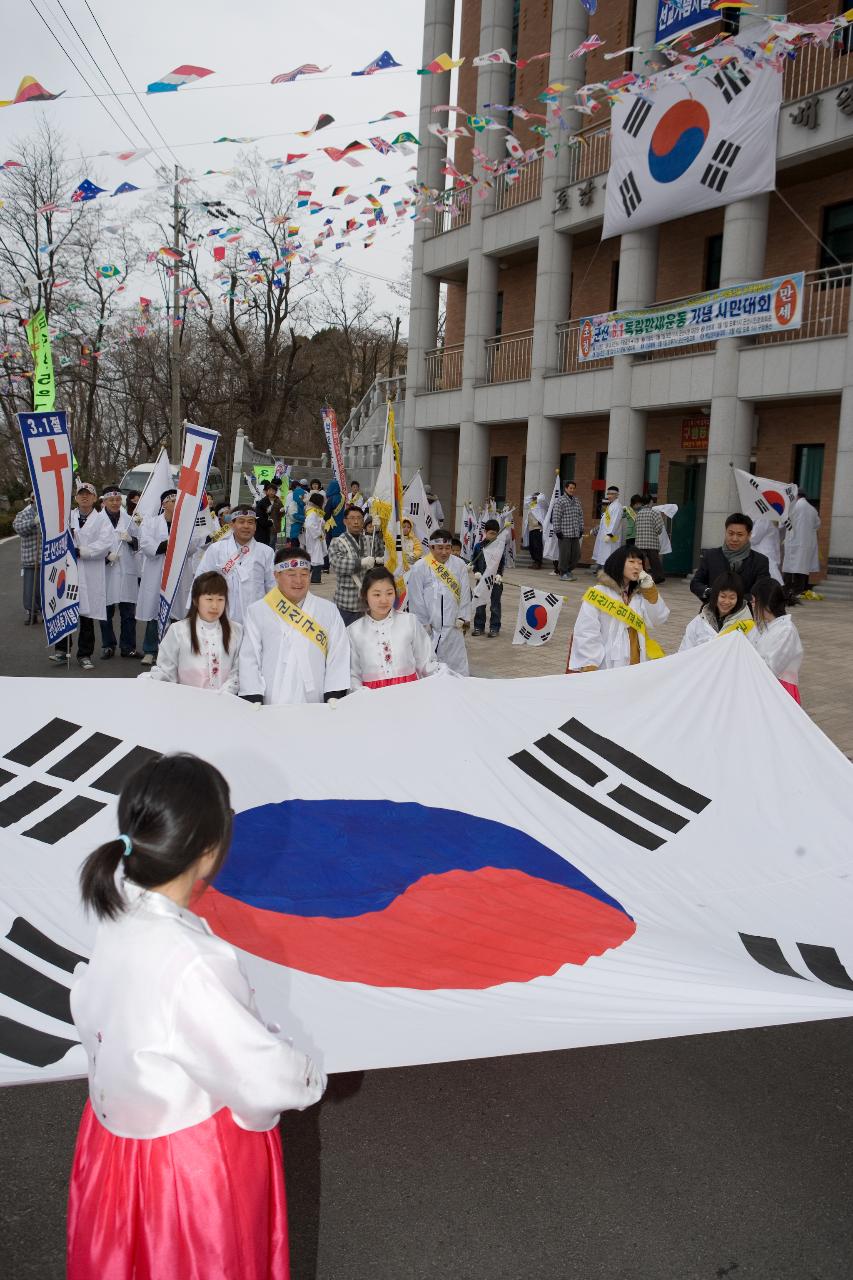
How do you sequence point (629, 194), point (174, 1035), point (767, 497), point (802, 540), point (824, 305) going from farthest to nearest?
point (629, 194) → point (824, 305) → point (802, 540) → point (767, 497) → point (174, 1035)

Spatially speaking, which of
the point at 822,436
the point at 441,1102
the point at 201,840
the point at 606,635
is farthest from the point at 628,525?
the point at 201,840

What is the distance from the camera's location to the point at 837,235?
20.1 metres

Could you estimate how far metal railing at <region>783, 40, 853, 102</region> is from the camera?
1855 centimetres

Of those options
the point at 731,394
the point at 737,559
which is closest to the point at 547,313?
the point at 731,394

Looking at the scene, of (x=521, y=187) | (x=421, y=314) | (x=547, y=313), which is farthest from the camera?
(x=421, y=314)

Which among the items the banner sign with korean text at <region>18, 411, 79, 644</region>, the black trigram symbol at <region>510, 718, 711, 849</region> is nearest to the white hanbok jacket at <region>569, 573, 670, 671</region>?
the black trigram symbol at <region>510, 718, 711, 849</region>

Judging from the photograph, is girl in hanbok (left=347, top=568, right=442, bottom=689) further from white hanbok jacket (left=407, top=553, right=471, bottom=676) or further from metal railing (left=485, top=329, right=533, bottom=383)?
metal railing (left=485, top=329, right=533, bottom=383)

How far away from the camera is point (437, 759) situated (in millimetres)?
5531

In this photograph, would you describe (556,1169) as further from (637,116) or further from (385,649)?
(637,116)

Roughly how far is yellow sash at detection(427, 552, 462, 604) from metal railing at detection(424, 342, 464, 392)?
19932 millimetres

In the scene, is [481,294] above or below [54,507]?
above

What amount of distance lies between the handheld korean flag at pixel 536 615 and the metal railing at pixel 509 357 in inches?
576

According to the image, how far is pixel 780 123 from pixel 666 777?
713 inches

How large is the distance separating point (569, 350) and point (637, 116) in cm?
542
